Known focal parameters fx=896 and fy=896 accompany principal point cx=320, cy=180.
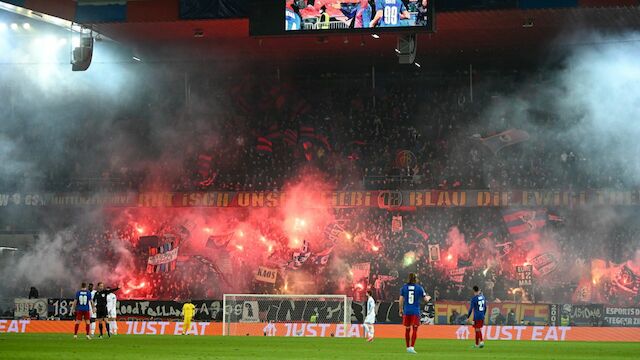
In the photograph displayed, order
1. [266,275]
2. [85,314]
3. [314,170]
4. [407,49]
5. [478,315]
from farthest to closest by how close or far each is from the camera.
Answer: [314,170] < [266,275] < [407,49] < [85,314] < [478,315]

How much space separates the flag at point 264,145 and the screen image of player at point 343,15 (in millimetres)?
17243

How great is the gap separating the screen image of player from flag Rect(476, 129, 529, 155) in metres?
17.2

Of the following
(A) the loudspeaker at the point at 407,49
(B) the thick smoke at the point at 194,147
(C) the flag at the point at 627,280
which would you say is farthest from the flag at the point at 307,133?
(C) the flag at the point at 627,280

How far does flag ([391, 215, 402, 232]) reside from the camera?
4160 centimetres

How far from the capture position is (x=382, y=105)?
44.8 meters

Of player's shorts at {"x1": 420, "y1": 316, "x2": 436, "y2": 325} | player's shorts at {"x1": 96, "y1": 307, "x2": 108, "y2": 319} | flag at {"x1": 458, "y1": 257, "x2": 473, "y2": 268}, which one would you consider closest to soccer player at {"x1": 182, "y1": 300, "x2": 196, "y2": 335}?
player's shorts at {"x1": 96, "y1": 307, "x2": 108, "y2": 319}

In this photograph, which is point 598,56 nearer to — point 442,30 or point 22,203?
point 442,30

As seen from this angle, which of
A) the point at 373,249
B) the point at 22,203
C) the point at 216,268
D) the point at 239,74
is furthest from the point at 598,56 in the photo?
the point at 22,203

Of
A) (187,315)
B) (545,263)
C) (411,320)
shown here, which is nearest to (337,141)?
(545,263)

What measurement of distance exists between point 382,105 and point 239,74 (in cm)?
768

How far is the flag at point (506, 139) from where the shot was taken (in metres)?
42.5

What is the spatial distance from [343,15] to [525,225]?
57.5 ft

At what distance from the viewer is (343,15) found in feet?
89.3

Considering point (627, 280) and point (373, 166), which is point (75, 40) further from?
point (627, 280)
